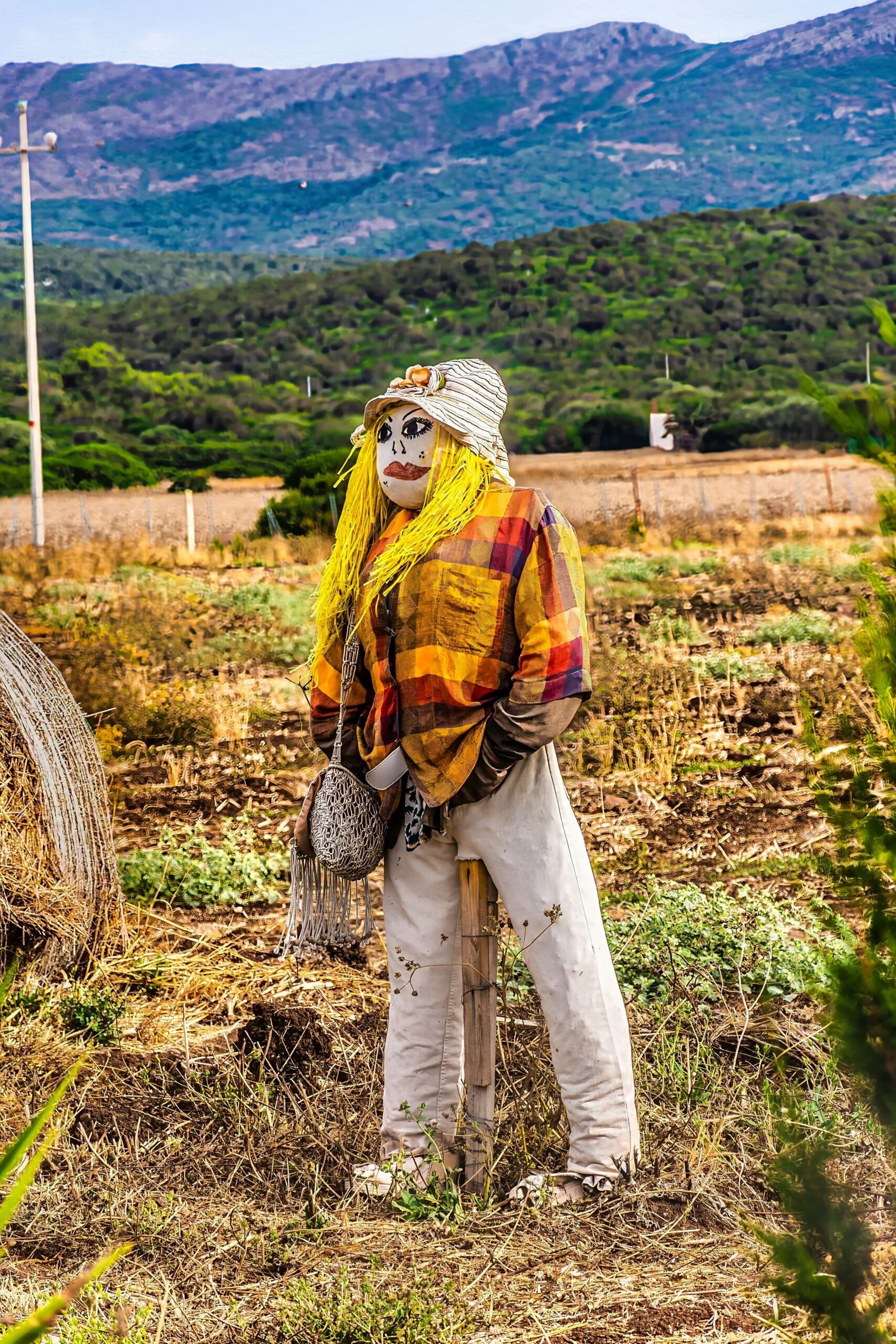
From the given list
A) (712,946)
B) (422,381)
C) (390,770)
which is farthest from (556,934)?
(712,946)

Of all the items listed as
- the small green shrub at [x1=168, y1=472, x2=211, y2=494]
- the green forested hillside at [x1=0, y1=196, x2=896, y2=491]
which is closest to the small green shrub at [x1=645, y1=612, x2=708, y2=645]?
the small green shrub at [x1=168, y1=472, x2=211, y2=494]

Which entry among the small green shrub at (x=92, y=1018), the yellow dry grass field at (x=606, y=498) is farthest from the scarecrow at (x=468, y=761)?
the yellow dry grass field at (x=606, y=498)

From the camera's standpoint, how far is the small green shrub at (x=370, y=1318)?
2.56m

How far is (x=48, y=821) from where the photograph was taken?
14.9ft

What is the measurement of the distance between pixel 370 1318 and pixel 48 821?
2.40 m

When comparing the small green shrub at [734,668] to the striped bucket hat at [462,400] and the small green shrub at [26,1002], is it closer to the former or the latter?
the small green shrub at [26,1002]

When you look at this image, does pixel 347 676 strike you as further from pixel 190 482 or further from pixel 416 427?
pixel 190 482

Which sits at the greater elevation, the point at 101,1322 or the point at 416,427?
the point at 416,427

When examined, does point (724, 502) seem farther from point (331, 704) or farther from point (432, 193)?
point (432, 193)

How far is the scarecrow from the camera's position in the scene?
309 cm

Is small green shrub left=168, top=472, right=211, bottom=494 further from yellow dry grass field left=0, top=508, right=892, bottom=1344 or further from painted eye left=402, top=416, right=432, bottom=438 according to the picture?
painted eye left=402, top=416, right=432, bottom=438

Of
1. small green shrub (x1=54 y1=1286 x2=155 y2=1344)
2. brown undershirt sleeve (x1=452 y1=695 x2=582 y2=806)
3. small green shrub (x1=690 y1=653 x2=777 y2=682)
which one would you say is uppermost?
brown undershirt sleeve (x1=452 y1=695 x2=582 y2=806)

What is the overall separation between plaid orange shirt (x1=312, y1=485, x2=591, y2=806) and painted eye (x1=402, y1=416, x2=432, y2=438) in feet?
0.78

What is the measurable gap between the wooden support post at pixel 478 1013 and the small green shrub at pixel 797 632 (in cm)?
688
